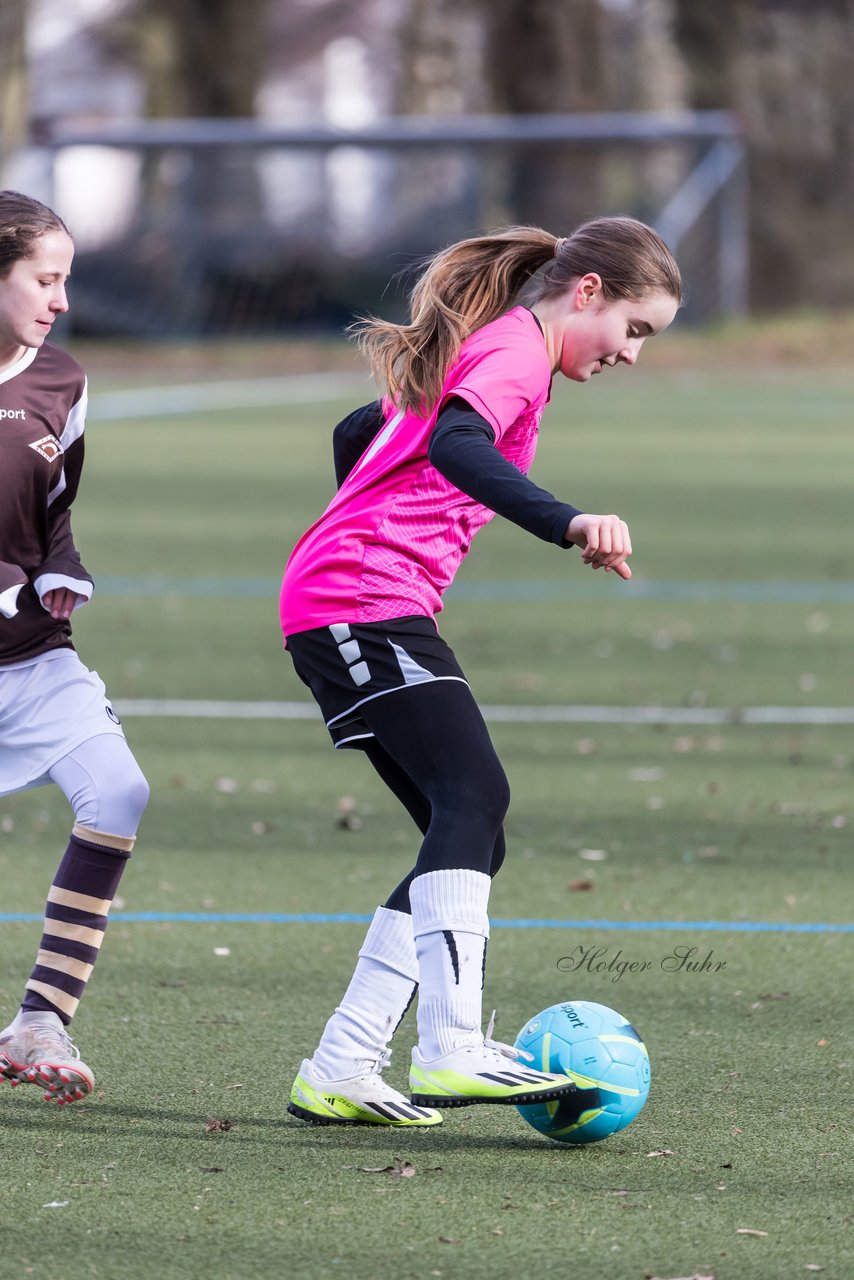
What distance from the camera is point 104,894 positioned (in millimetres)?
4387

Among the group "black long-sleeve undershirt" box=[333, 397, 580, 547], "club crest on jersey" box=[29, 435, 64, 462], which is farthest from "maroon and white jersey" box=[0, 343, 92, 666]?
"black long-sleeve undershirt" box=[333, 397, 580, 547]

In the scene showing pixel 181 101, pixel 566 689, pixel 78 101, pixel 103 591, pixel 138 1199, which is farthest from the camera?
pixel 78 101

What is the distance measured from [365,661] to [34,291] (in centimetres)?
100

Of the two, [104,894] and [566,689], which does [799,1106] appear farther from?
[566,689]

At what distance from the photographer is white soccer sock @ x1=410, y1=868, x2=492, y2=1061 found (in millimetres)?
3988

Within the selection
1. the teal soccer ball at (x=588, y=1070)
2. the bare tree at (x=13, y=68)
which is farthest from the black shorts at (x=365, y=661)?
the bare tree at (x=13, y=68)

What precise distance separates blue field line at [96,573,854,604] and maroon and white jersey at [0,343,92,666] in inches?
308

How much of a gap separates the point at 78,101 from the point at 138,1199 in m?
70.5

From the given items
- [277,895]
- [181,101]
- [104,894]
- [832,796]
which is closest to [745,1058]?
[104,894]

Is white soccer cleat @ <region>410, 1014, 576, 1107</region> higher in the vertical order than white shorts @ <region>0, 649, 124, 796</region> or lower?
lower

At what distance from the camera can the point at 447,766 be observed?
13.1 feet

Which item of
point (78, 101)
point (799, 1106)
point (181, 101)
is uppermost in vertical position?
point (78, 101)

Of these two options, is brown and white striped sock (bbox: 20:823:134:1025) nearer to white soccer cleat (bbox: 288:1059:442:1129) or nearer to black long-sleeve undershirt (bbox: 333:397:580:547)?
white soccer cleat (bbox: 288:1059:442:1129)

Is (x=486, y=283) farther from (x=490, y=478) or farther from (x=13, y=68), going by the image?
(x=13, y=68)
